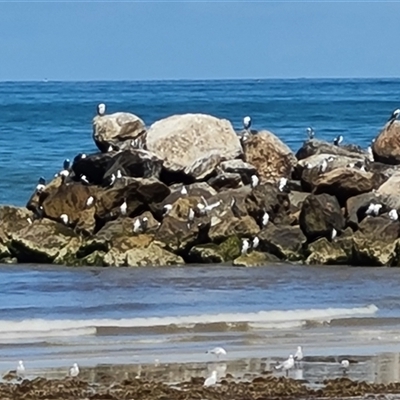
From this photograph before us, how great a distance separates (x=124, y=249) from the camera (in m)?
20.7

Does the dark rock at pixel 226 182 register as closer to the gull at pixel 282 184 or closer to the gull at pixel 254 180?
the gull at pixel 254 180

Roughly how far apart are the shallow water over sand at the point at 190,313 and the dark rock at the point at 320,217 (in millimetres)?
713

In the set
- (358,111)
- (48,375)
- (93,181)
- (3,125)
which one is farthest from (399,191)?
(358,111)

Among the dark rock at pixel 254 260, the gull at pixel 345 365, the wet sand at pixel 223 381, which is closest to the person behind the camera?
the wet sand at pixel 223 381

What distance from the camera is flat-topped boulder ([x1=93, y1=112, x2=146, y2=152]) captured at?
24641 millimetres

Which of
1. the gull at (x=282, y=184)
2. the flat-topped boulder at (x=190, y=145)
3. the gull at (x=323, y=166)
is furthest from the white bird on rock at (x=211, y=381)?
the flat-topped boulder at (x=190, y=145)

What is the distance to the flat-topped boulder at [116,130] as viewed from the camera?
24.6 metres

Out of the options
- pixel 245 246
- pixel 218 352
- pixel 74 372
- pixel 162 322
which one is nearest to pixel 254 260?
pixel 245 246

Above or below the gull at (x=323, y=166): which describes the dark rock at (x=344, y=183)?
below

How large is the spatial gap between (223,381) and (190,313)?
5.21 metres

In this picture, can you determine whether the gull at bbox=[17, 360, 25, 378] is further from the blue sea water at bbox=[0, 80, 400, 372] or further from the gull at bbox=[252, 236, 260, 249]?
the gull at bbox=[252, 236, 260, 249]

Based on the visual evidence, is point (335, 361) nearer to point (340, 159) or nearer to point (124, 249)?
point (124, 249)

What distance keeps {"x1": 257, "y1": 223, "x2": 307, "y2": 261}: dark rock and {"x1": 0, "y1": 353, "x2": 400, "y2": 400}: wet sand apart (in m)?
7.35

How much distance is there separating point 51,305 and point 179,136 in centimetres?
641
